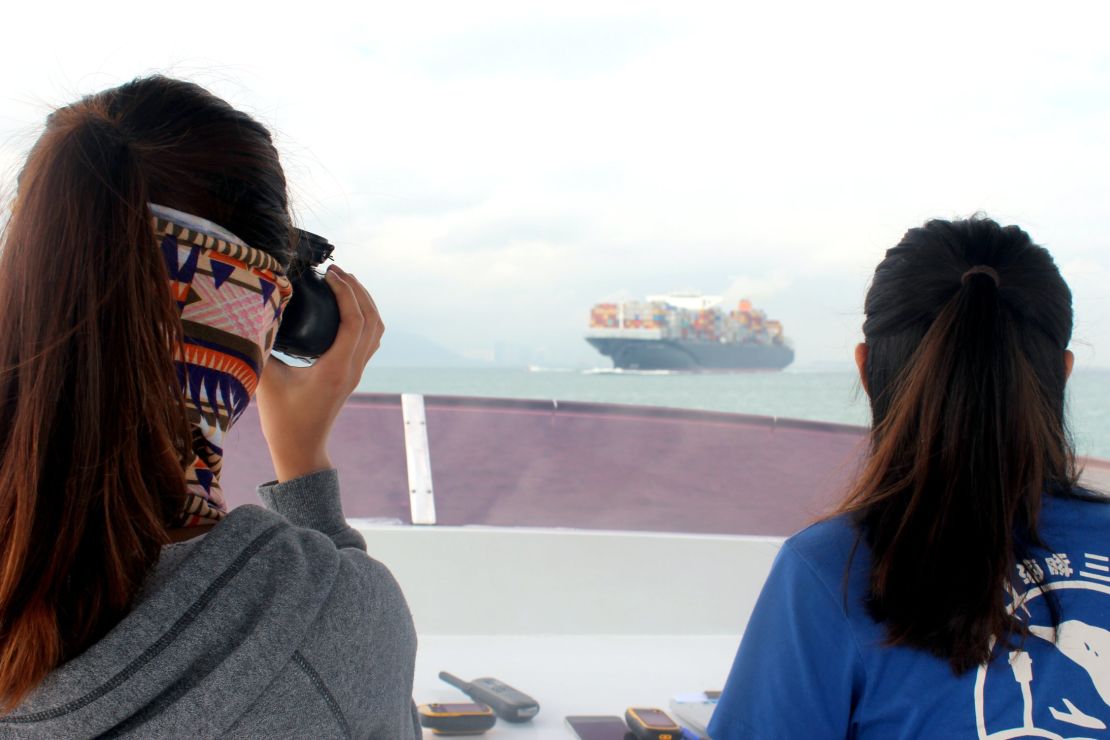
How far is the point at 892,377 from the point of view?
0.99 meters

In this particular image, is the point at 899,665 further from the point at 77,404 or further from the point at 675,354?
the point at 675,354

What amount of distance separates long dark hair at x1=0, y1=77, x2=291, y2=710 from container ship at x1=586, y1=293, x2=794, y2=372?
38473mm

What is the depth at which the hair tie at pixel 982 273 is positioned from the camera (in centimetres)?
94

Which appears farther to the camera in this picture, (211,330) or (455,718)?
(455,718)

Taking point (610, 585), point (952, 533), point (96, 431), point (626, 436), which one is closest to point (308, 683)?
point (96, 431)

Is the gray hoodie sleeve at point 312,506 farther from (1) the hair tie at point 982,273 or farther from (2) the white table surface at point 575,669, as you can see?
(2) the white table surface at point 575,669

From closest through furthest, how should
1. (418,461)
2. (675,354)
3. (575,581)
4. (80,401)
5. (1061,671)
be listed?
(80,401)
(1061,671)
(575,581)
(418,461)
(675,354)

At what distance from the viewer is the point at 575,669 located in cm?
188

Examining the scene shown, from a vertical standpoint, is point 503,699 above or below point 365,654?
below

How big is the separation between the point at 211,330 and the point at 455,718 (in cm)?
89

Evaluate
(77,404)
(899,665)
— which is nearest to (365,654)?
(77,404)

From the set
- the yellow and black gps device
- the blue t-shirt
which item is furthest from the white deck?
the blue t-shirt

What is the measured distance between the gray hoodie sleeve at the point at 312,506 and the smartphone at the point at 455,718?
0.70 metres

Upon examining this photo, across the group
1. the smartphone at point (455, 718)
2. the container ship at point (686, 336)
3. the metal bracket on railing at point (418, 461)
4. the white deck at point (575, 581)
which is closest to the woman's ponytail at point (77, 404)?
the smartphone at point (455, 718)
